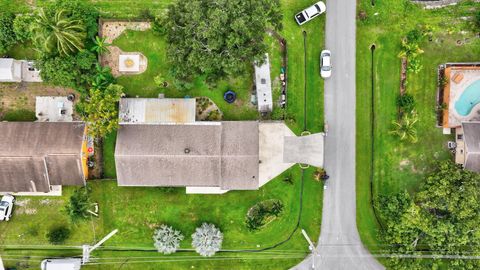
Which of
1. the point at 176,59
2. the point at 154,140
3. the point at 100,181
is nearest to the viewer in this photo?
the point at 176,59

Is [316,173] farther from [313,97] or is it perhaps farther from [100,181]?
[100,181]

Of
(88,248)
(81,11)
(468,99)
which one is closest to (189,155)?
(88,248)

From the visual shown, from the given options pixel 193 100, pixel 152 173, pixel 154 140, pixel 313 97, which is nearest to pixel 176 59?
pixel 193 100

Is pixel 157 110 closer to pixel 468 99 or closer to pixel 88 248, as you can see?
pixel 88 248

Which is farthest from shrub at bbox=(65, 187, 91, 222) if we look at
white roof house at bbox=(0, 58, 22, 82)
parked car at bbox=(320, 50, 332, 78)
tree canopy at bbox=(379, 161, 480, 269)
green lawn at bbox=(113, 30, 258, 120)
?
tree canopy at bbox=(379, 161, 480, 269)

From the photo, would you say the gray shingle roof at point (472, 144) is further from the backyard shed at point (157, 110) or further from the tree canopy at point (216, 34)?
the backyard shed at point (157, 110)

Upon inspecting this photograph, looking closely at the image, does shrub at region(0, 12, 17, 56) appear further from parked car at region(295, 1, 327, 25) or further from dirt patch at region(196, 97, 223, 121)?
parked car at region(295, 1, 327, 25)
